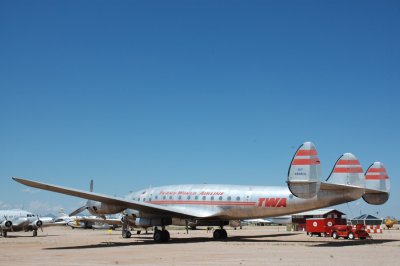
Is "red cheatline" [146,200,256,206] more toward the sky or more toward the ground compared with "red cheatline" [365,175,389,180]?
more toward the ground

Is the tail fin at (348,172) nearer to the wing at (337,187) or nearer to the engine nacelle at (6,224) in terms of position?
the wing at (337,187)

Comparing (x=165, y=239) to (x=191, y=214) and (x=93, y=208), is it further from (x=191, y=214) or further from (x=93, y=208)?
(x=93, y=208)

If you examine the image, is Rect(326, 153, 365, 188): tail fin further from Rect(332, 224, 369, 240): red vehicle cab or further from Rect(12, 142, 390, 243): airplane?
Rect(332, 224, 369, 240): red vehicle cab

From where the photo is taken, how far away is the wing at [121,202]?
2510 centimetres

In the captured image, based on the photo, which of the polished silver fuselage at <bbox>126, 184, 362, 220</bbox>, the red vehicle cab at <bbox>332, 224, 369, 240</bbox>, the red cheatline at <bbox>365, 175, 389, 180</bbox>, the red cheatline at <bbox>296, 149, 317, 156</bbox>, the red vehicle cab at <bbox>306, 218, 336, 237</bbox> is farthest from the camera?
the red vehicle cab at <bbox>306, 218, 336, 237</bbox>

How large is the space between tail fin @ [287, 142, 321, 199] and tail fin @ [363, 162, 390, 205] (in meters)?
5.89

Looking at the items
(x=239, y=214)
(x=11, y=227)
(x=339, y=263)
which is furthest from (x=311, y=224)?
(x=11, y=227)

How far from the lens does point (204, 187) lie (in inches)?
1254

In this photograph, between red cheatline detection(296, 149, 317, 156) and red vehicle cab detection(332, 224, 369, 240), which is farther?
red vehicle cab detection(332, 224, 369, 240)

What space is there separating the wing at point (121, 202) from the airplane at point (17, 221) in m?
17.9

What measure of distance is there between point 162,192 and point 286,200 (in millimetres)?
9964

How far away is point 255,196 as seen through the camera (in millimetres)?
28625

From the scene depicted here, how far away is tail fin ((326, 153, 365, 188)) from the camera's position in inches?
969

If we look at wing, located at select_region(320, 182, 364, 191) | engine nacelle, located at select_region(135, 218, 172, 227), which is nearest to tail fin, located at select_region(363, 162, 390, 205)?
wing, located at select_region(320, 182, 364, 191)
